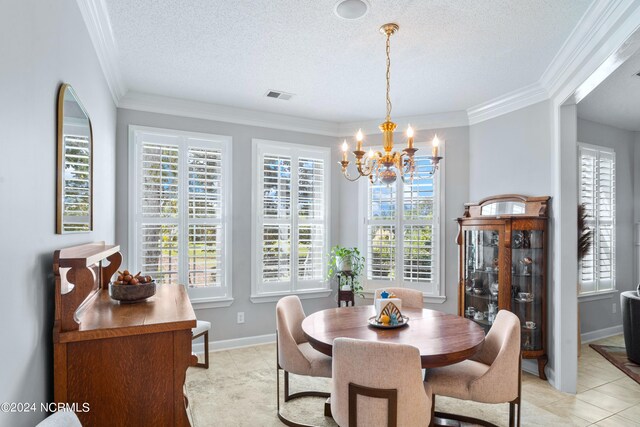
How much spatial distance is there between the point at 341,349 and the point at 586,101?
3955 mm

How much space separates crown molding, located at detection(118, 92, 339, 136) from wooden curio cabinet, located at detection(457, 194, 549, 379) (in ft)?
7.23

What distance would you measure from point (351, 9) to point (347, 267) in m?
2.88

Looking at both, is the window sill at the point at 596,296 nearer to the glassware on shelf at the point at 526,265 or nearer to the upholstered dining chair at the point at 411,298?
the glassware on shelf at the point at 526,265

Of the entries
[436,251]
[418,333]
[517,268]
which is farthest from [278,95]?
[517,268]

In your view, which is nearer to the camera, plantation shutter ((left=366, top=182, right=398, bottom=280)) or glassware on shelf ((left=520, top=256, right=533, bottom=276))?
glassware on shelf ((left=520, top=256, right=533, bottom=276))

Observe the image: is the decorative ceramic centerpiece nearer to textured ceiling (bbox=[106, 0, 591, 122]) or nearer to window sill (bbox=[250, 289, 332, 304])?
textured ceiling (bbox=[106, 0, 591, 122])

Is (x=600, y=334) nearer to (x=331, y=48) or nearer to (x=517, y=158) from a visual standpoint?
(x=517, y=158)

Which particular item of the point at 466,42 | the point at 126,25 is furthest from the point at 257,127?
→ the point at 466,42

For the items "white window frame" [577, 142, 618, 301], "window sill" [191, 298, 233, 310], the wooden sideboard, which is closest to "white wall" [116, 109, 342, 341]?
"window sill" [191, 298, 233, 310]

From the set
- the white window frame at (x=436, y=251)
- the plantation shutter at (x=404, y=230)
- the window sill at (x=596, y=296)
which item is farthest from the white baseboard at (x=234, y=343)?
the window sill at (x=596, y=296)

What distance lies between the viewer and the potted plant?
447cm

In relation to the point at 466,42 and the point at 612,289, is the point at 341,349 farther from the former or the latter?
the point at 612,289

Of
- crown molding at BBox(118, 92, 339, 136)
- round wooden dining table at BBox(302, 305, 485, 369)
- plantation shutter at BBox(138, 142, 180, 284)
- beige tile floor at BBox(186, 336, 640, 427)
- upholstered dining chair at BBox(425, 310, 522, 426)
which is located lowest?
beige tile floor at BBox(186, 336, 640, 427)

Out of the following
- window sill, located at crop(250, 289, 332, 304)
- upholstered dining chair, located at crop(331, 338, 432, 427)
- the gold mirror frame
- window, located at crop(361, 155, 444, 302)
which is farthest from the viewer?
window, located at crop(361, 155, 444, 302)
